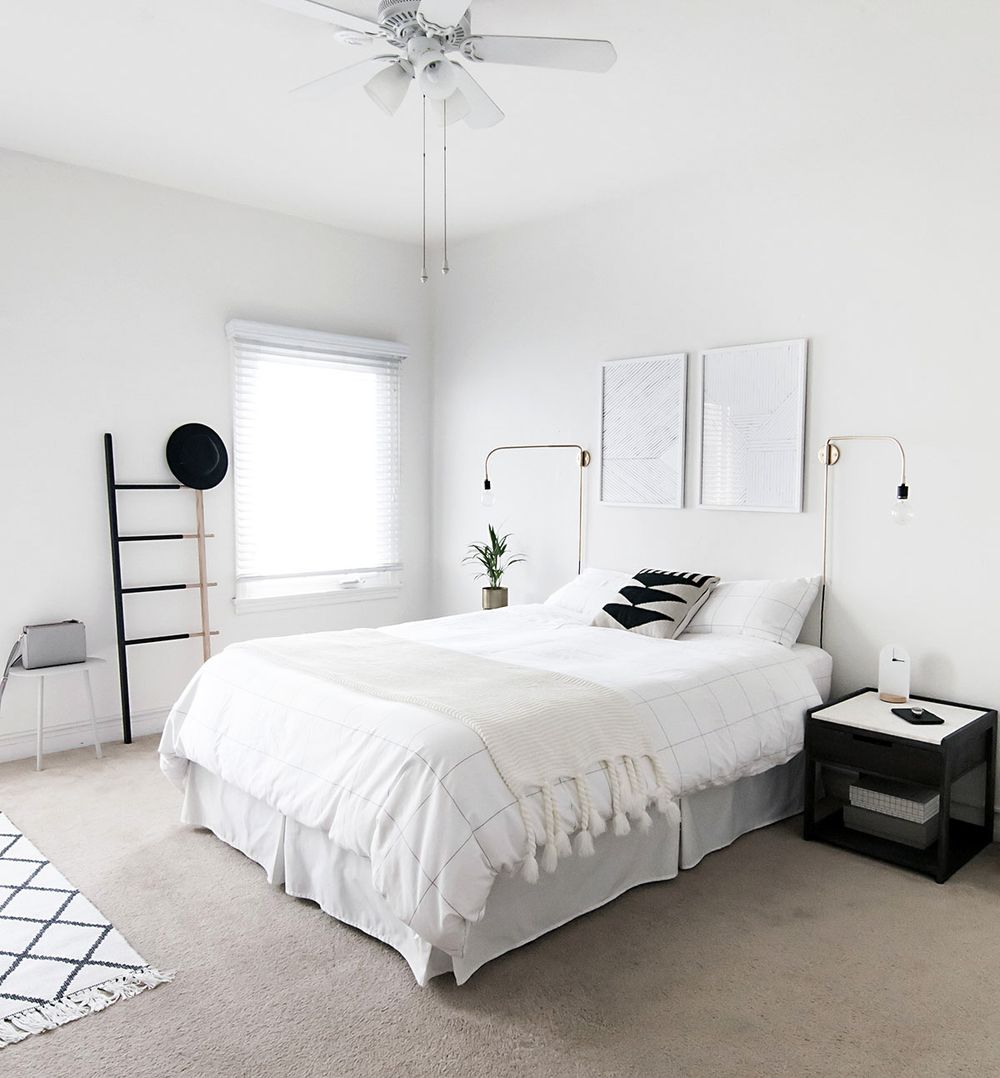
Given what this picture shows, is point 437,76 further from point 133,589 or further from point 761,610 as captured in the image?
point 133,589

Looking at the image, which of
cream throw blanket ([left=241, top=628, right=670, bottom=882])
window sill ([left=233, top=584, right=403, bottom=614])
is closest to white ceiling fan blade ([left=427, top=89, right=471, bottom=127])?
cream throw blanket ([left=241, top=628, right=670, bottom=882])

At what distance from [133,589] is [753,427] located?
3112 millimetres

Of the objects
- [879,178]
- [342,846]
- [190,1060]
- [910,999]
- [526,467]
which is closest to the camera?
[190,1060]

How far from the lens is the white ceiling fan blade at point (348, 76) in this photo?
2.63 meters

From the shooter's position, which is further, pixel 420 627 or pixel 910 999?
pixel 420 627

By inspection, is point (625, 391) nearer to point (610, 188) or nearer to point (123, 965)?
point (610, 188)

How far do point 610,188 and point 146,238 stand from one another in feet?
7.69

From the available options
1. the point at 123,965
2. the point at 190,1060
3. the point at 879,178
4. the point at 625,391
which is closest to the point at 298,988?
the point at 190,1060

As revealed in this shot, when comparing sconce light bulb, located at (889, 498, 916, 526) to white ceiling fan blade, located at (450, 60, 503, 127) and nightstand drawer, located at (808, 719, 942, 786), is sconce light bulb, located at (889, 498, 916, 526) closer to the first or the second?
→ nightstand drawer, located at (808, 719, 942, 786)

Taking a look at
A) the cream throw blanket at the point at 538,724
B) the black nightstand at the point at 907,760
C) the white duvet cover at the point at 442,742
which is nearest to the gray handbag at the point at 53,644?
the white duvet cover at the point at 442,742

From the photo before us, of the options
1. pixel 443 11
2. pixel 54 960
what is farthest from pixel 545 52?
pixel 54 960

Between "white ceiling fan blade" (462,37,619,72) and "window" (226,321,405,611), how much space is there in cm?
254

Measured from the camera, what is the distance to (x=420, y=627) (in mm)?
3926

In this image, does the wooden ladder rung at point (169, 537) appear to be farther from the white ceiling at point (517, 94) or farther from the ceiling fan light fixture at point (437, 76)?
the ceiling fan light fixture at point (437, 76)
